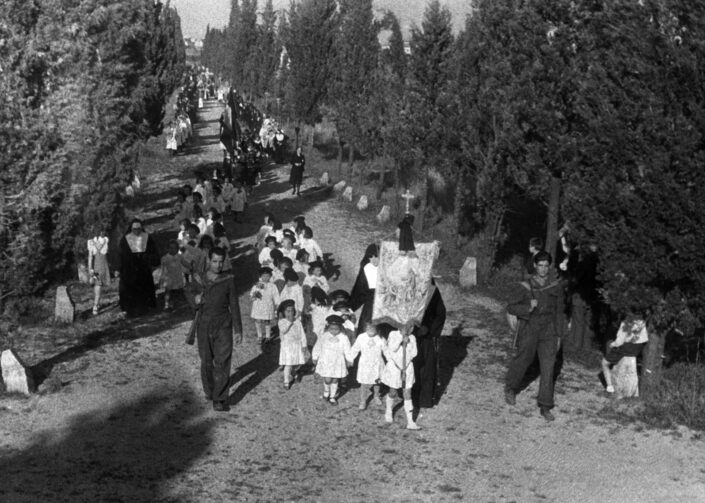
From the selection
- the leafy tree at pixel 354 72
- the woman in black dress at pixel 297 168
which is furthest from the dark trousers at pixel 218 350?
the woman in black dress at pixel 297 168

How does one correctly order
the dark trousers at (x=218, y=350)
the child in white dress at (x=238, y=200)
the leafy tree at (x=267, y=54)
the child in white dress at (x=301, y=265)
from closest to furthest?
the dark trousers at (x=218, y=350), the child in white dress at (x=301, y=265), the child in white dress at (x=238, y=200), the leafy tree at (x=267, y=54)

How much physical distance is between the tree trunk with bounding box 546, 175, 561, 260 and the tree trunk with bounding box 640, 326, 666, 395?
145 inches

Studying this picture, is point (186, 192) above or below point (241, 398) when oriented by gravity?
above

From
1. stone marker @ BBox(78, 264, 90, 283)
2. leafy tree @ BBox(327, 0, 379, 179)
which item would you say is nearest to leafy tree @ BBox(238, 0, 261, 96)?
leafy tree @ BBox(327, 0, 379, 179)

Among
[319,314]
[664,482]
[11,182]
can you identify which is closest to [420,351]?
[319,314]

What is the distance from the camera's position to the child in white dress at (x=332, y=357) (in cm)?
1041

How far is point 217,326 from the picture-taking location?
1012 centimetres

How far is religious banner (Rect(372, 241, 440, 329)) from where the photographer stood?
10180 millimetres

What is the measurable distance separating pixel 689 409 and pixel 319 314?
488 centimetres

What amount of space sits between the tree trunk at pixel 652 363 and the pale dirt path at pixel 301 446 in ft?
1.95

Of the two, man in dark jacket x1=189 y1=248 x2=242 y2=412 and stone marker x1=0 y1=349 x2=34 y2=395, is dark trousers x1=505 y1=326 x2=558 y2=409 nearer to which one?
man in dark jacket x1=189 y1=248 x2=242 y2=412

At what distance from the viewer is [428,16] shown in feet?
70.0

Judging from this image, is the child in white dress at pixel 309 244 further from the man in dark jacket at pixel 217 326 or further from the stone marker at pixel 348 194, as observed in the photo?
the stone marker at pixel 348 194

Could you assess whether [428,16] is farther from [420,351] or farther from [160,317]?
[420,351]
